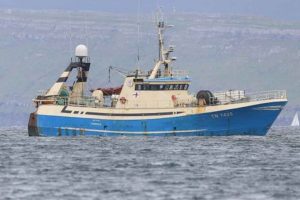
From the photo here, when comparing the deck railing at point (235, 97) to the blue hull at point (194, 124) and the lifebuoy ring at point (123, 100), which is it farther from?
the lifebuoy ring at point (123, 100)

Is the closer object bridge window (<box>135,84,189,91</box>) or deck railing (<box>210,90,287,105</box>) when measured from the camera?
bridge window (<box>135,84,189,91</box>)

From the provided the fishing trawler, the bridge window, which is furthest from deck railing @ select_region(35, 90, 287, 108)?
the bridge window

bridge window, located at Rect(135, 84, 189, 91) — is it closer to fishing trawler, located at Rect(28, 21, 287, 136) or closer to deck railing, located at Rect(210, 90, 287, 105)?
fishing trawler, located at Rect(28, 21, 287, 136)

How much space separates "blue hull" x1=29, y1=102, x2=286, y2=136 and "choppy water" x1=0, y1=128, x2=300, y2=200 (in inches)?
192

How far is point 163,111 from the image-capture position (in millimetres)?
142000

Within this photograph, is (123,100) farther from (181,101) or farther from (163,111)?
(181,101)

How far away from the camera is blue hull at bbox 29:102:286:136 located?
142 meters

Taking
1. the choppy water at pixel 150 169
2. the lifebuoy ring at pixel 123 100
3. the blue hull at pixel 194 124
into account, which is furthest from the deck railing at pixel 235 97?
the choppy water at pixel 150 169

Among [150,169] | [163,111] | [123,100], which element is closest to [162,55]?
[123,100]

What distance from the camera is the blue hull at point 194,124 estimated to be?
142 m

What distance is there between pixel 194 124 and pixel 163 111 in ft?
10.00

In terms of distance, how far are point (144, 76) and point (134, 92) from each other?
2079mm

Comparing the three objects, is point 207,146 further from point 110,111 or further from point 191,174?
point 191,174

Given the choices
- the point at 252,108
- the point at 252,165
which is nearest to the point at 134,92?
the point at 252,108
